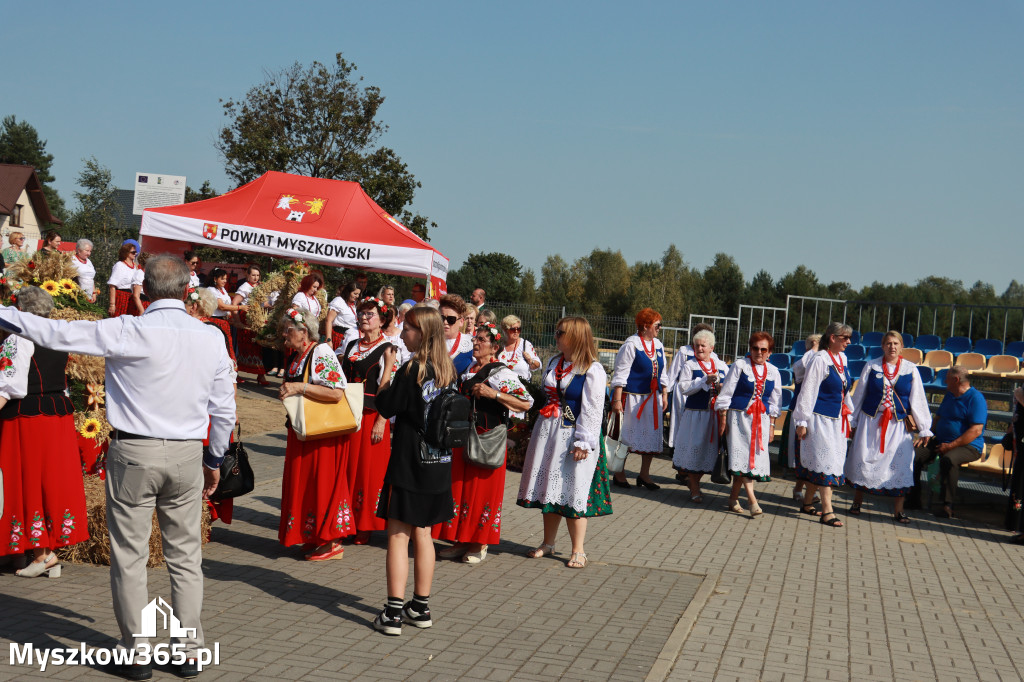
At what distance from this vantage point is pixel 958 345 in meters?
18.1

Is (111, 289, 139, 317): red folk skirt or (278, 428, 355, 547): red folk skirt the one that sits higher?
(111, 289, 139, 317): red folk skirt

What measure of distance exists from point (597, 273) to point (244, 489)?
63.5 m

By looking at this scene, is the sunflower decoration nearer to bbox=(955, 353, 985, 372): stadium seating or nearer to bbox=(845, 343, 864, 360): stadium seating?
bbox=(845, 343, 864, 360): stadium seating

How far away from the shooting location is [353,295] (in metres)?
13.4

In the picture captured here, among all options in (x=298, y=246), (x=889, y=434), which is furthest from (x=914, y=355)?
(x=298, y=246)

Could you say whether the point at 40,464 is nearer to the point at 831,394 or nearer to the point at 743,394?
the point at 743,394

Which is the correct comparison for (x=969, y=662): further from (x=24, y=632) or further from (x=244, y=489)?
(x=24, y=632)

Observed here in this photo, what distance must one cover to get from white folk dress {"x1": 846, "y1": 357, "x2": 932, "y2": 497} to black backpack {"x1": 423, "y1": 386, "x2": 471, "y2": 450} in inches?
250

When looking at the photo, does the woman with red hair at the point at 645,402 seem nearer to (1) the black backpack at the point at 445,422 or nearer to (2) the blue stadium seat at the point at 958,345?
(1) the black backpack at the point at 445,422

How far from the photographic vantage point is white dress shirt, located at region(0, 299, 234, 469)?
4.00 m

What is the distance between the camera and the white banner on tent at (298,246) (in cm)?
1491

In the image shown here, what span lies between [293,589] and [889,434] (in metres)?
6.73

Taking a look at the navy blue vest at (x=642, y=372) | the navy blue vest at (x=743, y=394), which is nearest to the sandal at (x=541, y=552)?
the navy blue vest at (x=743, y=394)

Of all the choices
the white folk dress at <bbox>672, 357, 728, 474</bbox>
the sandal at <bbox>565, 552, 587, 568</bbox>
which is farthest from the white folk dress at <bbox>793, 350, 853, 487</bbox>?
the sandal at <bbox>565, 552, 587, 568</bbox>
